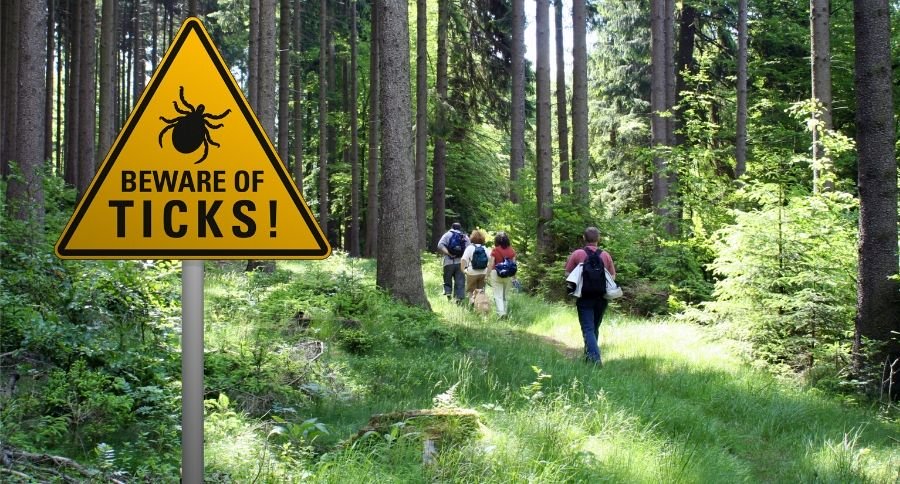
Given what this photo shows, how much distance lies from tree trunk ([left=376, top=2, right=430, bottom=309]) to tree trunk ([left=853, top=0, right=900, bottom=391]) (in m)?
6.34

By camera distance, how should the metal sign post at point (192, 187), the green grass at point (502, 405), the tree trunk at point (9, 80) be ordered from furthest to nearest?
the tree trunk at point (9, 80)
the green grass at point (502, 405)
the metal sign post at point (192, 187)

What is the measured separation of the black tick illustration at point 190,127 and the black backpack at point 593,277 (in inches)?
313

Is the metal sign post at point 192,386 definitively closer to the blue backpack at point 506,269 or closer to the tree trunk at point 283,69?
the blue backpack at point 506,269

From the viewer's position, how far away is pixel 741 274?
11.7 m

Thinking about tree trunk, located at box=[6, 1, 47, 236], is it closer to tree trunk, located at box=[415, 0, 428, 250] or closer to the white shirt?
the white shirt

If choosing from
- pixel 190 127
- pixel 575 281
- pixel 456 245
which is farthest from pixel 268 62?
pixel 190 127

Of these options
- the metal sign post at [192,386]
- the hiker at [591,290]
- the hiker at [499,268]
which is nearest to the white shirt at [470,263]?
the hiker at [499,268]

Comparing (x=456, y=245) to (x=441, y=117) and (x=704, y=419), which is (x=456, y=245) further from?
(x=441, y=117)

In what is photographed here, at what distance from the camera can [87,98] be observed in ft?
73.1

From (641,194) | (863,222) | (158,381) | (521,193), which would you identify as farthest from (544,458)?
(641,194)

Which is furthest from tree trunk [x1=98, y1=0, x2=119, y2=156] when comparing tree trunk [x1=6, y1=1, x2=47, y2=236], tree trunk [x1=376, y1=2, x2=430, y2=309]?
tree trunk [x1=376, y1=2, x2=430, y2=309]

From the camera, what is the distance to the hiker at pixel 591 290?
10375mm

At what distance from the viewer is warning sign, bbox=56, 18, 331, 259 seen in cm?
291

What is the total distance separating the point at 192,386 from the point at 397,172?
31.5 ft
